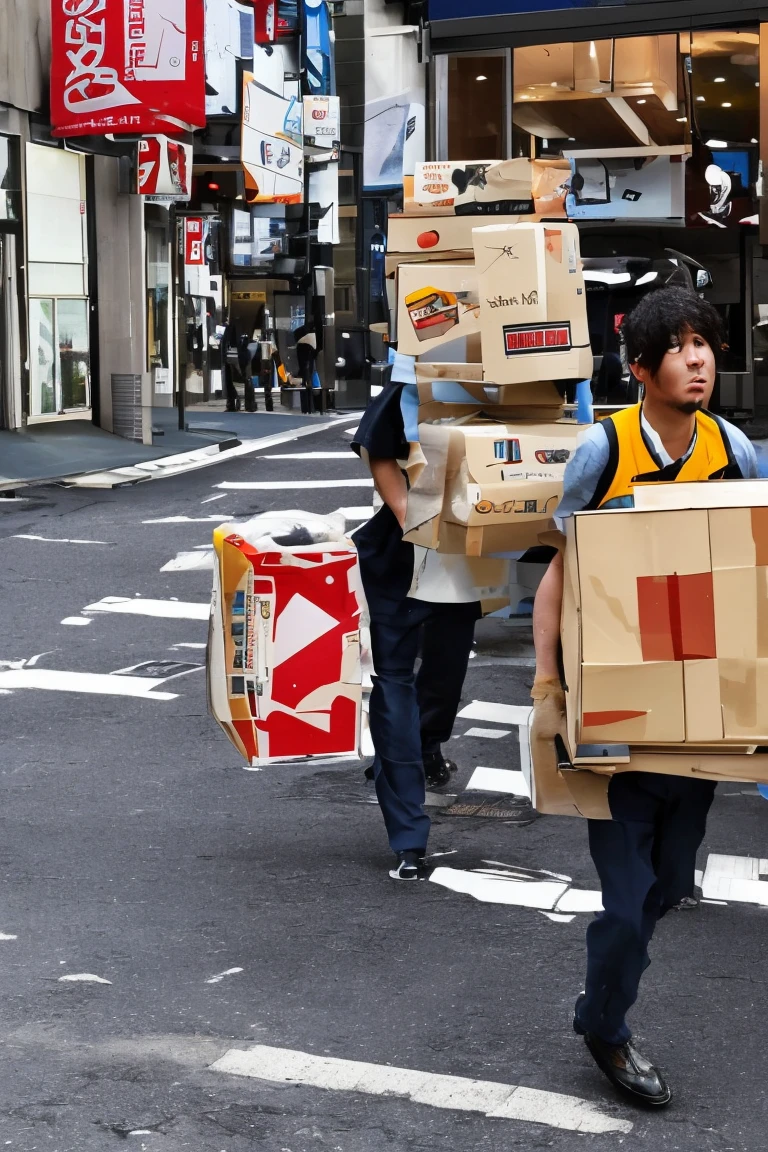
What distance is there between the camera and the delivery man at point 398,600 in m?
5.43

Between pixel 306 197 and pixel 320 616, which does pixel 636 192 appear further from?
pixel 306 197

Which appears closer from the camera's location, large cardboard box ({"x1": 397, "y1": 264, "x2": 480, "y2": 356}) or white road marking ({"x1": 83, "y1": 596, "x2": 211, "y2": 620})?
large cardboard box ({"x1": 397, "y1": 264, "x2": 480, "y2": 356})

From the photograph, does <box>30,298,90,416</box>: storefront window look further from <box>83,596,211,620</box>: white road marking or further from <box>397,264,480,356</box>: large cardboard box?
<box>397,264,480,356</box>: large cardboard box

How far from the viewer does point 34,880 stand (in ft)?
18.0

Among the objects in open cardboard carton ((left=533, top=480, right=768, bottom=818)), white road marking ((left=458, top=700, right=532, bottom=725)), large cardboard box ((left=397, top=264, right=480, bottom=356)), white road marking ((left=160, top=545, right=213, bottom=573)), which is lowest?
white road marking ((left=458, top=700, right=532, bottom=725))

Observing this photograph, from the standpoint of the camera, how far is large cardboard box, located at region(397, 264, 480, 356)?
5.57 metres

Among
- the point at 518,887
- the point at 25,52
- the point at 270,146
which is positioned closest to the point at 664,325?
the point at 518,887

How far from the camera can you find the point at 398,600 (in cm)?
562

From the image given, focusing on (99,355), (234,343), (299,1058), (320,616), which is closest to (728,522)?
(299,1058)

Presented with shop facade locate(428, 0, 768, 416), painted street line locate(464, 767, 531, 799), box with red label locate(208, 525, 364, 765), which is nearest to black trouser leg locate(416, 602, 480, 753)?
painted street line locate(464, 767, 531, 799)

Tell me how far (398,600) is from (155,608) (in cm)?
552

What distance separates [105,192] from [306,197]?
34.4 feet

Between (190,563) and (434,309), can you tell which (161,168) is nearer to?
(190,563)

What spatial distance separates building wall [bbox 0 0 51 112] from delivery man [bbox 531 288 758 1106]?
731 inches
